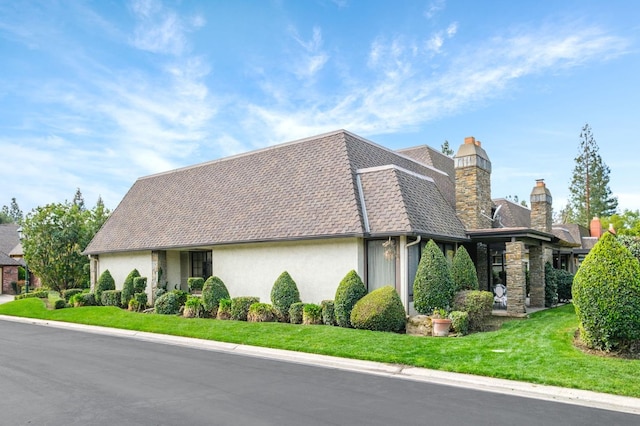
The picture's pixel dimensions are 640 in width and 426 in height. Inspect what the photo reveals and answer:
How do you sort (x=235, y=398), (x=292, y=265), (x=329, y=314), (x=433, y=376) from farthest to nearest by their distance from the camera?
(x=292, y=265), (x=329, y=314), (x=433, y=376), (x=235, y=398)

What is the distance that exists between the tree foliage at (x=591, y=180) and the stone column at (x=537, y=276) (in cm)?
4101

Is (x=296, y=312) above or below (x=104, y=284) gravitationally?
below

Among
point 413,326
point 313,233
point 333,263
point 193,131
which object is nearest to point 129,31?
point 193,131

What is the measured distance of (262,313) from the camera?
→ 16000 millimetres

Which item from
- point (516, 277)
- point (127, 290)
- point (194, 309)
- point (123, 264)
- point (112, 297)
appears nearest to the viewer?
point (516, 277)

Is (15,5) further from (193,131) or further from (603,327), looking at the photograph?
(603,327)

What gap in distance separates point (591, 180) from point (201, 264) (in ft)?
162

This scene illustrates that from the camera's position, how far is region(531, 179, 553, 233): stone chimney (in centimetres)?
2292

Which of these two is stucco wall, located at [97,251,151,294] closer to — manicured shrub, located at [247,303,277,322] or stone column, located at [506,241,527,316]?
manicured shrub, located at [247,303,277,322]

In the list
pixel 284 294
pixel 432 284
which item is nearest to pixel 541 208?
pixel 432 284

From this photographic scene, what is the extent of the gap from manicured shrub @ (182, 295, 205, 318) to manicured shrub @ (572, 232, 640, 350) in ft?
42.4

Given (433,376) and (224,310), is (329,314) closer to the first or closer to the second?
(224,310)

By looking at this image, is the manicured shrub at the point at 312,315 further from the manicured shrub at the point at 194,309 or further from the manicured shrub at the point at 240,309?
the manicured shrub at the point at 194,309

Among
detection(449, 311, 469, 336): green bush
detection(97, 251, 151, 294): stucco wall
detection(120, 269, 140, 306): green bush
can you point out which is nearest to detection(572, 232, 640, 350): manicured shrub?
detection(449, 311, 469, 336): green bush
